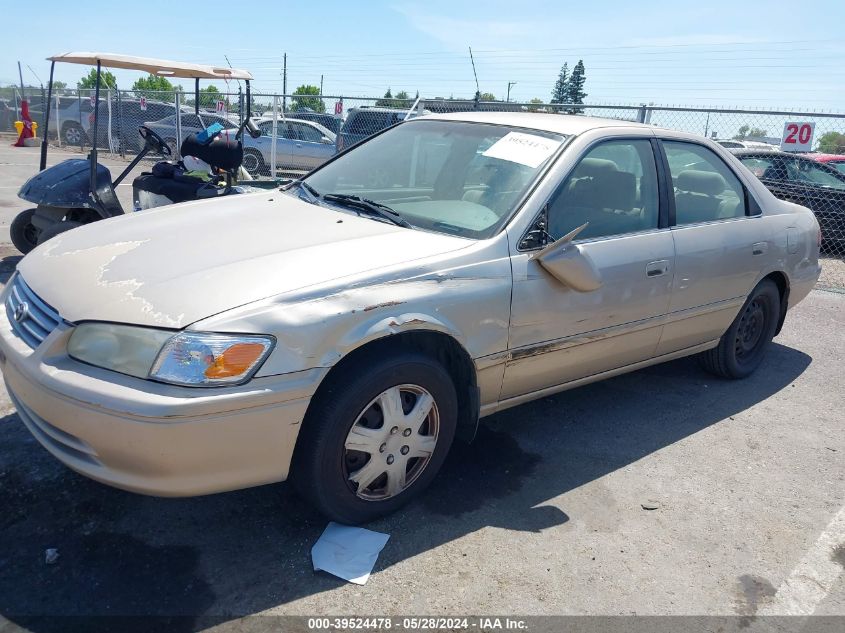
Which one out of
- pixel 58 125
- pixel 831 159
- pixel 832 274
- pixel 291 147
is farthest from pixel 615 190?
pixel 58 125

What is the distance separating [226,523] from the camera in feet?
9.45

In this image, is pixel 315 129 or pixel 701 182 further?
pixel 315 129

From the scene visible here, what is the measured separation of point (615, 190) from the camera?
3.77 meters

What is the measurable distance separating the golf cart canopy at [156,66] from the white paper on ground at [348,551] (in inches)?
197

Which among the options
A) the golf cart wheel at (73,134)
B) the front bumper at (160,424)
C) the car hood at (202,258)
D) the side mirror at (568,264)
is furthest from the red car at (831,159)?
the golf cart wheel at (73,134)

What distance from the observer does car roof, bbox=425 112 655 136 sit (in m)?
3.65

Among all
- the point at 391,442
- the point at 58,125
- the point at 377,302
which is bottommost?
the point at 391,442

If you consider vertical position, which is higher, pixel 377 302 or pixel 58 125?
pixel 58 125

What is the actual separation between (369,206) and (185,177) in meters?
3.45

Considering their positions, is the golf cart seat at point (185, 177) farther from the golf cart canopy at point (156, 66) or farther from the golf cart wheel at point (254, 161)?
Result: the golf cart wheel at point (254, 161)

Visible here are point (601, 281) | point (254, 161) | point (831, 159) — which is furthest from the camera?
point (254, 161)

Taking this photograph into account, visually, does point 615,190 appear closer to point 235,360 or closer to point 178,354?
point 235,360

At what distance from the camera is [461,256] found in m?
2.95

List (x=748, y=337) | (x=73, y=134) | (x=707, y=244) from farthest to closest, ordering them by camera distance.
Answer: (x=73, y=134) → (x=748, y=337) → (x=707, y=244)
